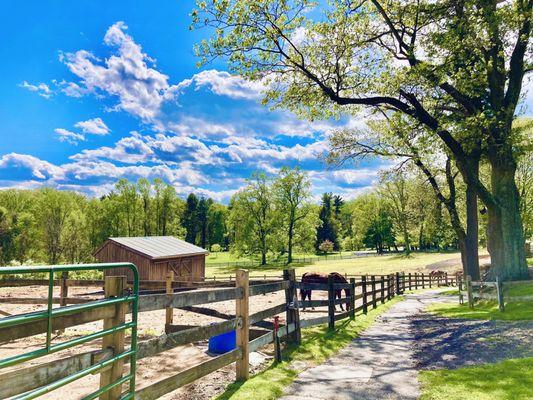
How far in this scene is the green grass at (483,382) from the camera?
17.0ft

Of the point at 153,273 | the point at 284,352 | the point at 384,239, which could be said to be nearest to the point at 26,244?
the point at 153,273

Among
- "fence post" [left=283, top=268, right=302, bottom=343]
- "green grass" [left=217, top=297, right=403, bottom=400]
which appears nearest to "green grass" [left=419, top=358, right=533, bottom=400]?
"green grass" [left=217, top=297, right=403, bottom=400]

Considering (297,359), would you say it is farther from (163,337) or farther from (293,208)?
(293,208)

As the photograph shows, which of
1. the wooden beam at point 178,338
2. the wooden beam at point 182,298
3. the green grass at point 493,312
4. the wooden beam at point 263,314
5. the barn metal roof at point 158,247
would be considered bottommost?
the green grass at point 493,312

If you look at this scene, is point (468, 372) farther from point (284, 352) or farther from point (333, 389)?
point (284, 352)

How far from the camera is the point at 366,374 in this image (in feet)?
21.7

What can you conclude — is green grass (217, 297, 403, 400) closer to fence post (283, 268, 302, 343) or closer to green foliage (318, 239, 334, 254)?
fence post (283, 268, 302, 343)

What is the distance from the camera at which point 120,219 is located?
205 ft

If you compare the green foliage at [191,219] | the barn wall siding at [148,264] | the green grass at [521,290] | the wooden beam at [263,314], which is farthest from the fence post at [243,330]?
the green foliage at [191,219]

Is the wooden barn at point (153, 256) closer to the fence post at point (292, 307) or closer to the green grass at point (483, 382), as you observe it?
the fence post at point (292, 307)

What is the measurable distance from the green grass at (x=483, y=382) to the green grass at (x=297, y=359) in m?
2.08

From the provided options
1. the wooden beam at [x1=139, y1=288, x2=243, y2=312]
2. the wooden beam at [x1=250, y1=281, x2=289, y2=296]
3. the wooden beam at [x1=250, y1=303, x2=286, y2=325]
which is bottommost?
the wooden beam at [x1=250, y1=303, x2=286, y2=325]

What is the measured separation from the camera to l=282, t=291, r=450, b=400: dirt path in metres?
5.54

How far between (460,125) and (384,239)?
7656 cm
